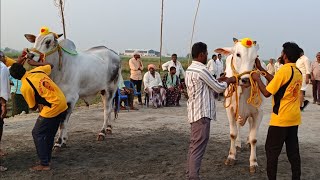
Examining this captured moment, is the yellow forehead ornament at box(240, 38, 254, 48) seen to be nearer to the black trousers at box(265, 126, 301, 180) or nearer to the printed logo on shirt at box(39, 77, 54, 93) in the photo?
the black trousers at box(265, 126, 301, 180)

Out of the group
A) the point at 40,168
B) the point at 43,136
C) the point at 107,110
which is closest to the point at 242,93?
the point at 43,136

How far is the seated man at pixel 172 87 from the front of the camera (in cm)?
1250

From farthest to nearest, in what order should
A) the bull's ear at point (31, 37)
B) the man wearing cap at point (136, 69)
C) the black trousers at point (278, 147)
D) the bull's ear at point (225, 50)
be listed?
the man wearing cap at point (136, 69)
the bull's ear at point (31, 37)
the bull's ear at point (225, 50)
the black trousers at point (278, 147)

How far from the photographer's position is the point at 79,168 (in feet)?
17.8

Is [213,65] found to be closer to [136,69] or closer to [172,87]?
[172,87]

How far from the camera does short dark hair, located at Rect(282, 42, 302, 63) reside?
4.34 meters

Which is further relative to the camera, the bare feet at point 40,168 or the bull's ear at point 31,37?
the bull's ear at point 31,37

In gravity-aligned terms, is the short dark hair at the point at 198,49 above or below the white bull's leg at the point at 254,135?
above

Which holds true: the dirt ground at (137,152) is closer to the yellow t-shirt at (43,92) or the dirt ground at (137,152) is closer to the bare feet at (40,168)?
the bare feet at (40,168)

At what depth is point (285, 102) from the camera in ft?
14.2

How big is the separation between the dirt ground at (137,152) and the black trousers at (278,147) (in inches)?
23.7

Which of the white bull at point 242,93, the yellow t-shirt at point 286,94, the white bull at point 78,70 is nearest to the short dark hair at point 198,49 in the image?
the white bull at point 242,93

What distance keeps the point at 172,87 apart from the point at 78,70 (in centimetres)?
611

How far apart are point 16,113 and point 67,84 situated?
4.88 meters
